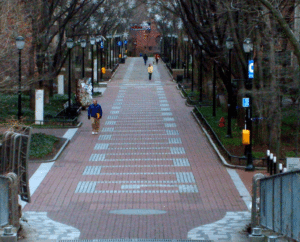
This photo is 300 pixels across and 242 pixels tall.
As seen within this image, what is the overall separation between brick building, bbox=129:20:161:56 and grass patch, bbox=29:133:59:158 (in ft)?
295

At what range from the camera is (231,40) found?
71.8 ft

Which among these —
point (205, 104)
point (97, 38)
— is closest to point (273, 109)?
point (205, 104)

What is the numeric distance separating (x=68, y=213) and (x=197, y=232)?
11.5 ft

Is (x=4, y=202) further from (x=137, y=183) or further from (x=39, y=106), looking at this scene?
(x=39, y=106)

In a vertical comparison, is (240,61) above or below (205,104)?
above

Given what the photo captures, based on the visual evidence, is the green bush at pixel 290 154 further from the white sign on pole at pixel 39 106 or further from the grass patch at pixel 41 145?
the white sign on pole at pixel 39 106

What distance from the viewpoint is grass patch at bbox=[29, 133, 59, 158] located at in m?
20.2

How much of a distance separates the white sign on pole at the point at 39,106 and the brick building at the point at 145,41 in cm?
8489

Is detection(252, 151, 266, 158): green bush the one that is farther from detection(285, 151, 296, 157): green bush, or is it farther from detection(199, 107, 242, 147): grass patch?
detection(199, 107, 242, 147): grass patch

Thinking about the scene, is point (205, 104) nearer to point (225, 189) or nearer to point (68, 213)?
point (225, 189)

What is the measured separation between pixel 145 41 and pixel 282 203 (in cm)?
10738

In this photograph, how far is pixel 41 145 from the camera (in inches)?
827

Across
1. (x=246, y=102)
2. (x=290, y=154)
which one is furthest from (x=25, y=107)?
(x=290, y=154)

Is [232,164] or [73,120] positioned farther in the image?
[73,120]
